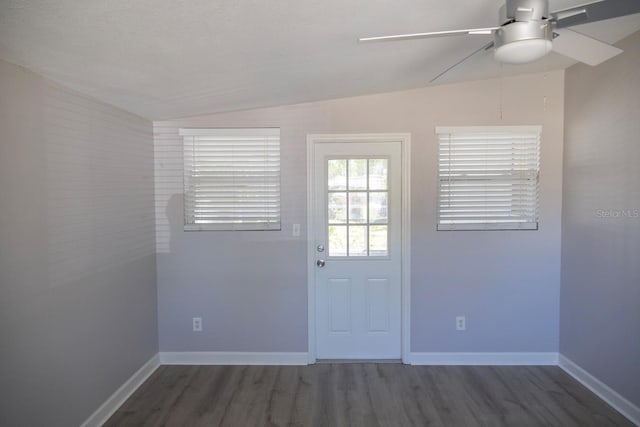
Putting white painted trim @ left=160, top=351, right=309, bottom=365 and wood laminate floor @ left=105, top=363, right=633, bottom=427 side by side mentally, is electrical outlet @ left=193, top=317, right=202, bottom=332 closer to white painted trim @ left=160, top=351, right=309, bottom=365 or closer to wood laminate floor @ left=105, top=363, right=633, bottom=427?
white painted trim @ left=160, top=351, right=309, bottom=365

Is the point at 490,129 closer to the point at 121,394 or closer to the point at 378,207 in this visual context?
the point at 378,207

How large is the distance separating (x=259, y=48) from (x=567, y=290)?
3.06 meters

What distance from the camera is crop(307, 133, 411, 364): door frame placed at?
2.98m

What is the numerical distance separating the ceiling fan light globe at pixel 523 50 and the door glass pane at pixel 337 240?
193 centimetres

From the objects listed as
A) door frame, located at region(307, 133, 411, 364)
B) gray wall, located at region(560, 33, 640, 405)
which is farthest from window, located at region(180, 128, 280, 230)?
gray wall, located at region(560, 33, 640, 405)

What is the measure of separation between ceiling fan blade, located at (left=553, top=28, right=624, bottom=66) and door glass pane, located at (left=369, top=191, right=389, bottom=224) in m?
1.67

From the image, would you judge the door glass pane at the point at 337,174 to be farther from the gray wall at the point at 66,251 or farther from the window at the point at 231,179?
the gray wall at the point at 66,251

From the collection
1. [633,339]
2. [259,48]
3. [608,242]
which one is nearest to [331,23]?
[259,48]

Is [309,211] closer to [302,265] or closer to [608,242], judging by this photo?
[302,265]

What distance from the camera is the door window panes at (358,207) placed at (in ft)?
10.0

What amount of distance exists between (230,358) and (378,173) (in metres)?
2.13

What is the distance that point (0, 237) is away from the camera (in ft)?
5.20

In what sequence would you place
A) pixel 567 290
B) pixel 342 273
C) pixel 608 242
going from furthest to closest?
pixel 342 273 → pixel 567 290 → pixel 608 242

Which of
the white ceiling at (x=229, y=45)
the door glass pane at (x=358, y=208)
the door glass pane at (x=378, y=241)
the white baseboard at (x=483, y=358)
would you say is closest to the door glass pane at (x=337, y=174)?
the door glass pane at (x=358, y=208)
